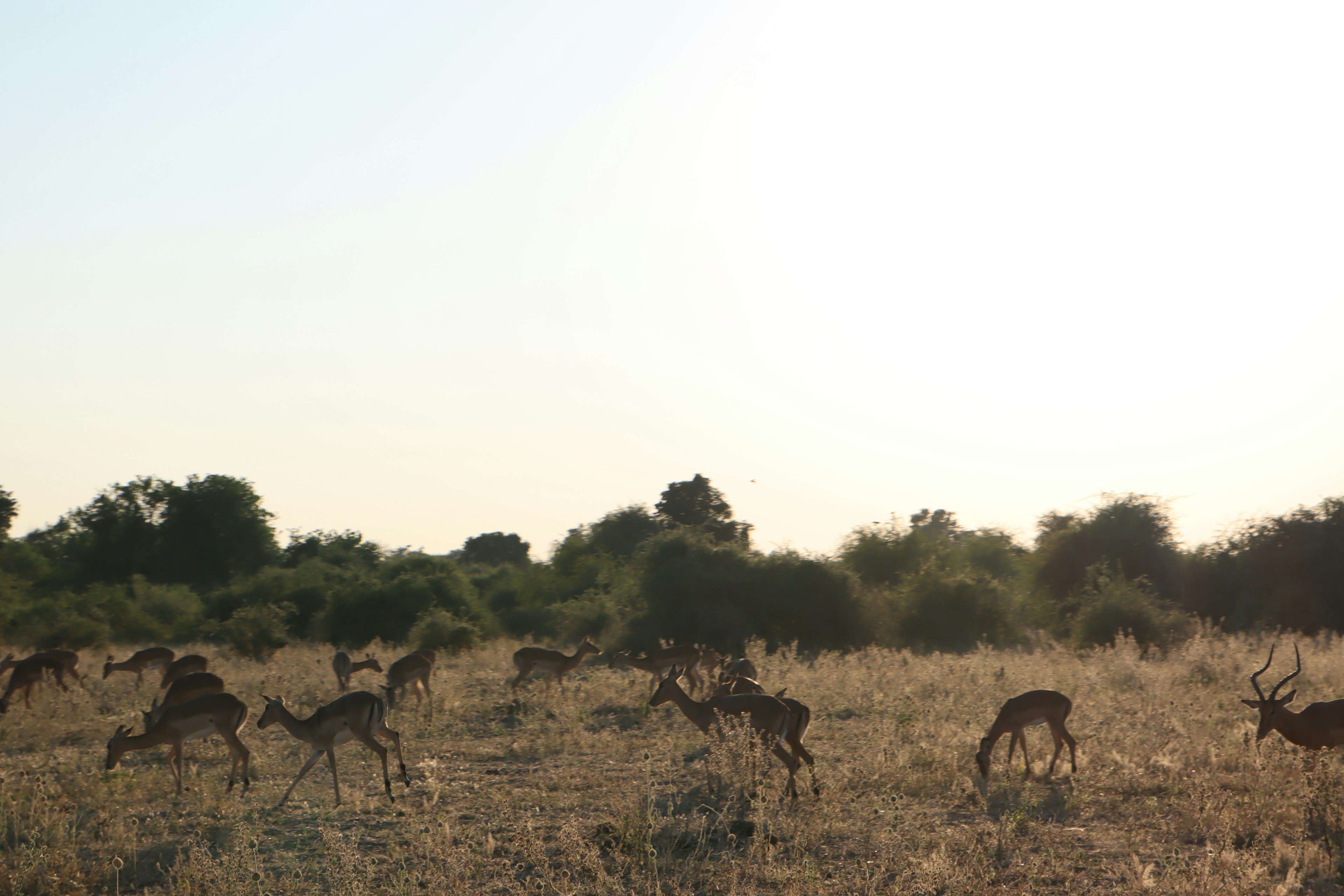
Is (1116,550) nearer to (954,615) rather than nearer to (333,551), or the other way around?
(954,615)

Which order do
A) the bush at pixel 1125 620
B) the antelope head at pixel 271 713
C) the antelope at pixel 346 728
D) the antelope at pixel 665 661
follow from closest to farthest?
the antelope at pixel 346 728 < the antelope head at pixel 271 713 < the antelope at pixel 665 661 < the bush at pixel 1125 620

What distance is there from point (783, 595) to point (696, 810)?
63.7ft

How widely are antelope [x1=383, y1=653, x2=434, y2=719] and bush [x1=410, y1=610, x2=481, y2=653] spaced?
10.9m

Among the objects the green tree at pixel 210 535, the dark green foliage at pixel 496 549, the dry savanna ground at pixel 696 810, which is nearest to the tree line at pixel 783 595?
the green tree at pixel 210 535

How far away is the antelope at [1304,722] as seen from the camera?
800 cm

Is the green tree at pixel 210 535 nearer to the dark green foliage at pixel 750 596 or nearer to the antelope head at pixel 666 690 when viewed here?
the dark green foliage at pixel 750 596

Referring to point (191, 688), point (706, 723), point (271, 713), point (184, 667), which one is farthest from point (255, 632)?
point (706, 723)

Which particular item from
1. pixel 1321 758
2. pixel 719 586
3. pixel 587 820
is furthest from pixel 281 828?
pixel 719 586

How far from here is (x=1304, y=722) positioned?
324 inches

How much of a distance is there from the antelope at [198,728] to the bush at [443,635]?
50.7 ft

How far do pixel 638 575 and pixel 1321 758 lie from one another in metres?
21.4

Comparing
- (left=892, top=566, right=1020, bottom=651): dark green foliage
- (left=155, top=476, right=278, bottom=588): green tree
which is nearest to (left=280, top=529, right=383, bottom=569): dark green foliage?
(left=155, top=476, right=278, bottom=588): green tree

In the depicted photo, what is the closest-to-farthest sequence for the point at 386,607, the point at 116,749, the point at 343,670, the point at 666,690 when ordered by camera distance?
the point at 116,749, the point at 666,690, the point at 343,670, the point at 386,607

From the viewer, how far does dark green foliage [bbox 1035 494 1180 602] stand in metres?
30.8
